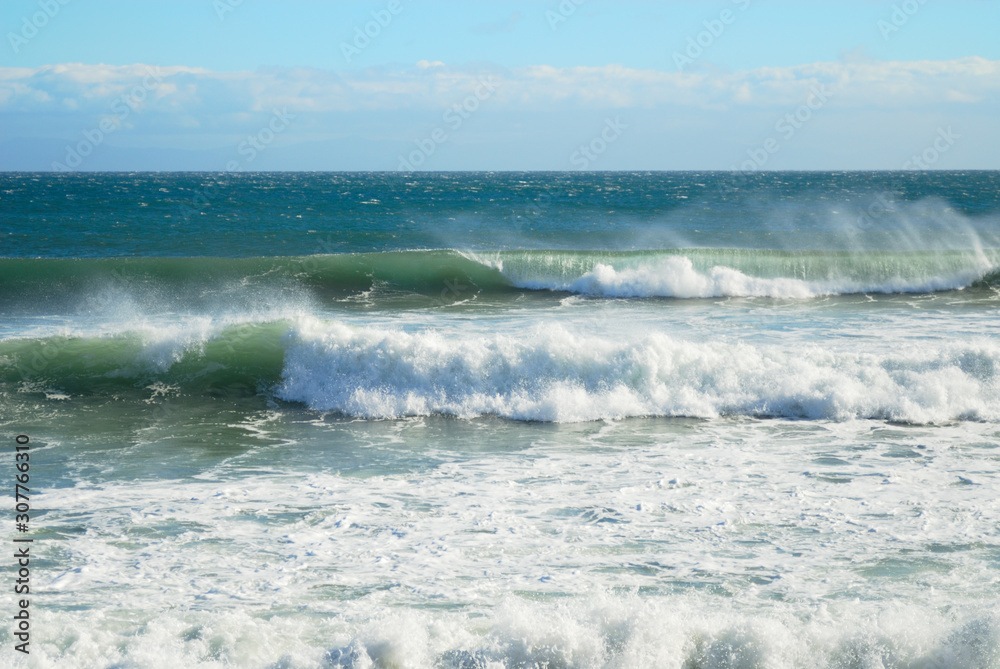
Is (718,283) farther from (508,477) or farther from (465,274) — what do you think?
(508,477)

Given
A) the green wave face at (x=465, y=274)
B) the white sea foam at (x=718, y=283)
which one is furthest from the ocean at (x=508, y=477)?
the green wave face at (x=465, y=274)

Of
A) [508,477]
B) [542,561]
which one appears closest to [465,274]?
[508,477]

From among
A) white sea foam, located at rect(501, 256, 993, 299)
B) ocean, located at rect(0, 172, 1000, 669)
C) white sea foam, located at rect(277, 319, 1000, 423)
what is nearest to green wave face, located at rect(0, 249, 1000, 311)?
white sea foam, located at rect(501, 256, 993, 299)

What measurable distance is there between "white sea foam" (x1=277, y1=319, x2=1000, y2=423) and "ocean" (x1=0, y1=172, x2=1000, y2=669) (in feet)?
0.15

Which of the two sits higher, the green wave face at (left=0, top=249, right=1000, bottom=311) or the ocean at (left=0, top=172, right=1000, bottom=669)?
the green wave face at (left=0, top=249, right=1000, bottom=311)

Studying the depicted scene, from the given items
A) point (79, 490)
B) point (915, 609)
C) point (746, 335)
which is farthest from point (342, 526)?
point (746, 335)

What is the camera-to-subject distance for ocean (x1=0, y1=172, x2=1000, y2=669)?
15.9 ft

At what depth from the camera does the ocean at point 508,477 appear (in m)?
4.85

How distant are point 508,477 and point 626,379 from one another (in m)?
3.60

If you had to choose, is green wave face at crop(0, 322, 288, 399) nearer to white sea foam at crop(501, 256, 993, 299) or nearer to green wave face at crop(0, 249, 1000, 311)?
green wave face at crop(0, 249, 1000, 311)

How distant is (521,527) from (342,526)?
1.44 m

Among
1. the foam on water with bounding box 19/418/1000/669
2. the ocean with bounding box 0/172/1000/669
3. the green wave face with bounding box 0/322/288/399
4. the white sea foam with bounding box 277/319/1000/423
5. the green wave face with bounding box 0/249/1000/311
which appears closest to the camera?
the foam on water with bounding box 19/418/1000/669

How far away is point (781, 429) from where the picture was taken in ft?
31.6

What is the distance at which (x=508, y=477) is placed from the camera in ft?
26.0
